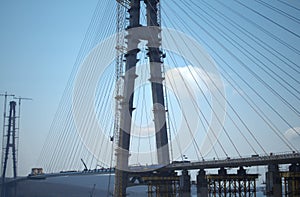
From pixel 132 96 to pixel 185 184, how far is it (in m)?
10.9

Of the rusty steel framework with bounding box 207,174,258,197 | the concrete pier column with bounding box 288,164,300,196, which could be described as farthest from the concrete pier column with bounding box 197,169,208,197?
the concrete pier column with bounding box 288,164,300,196

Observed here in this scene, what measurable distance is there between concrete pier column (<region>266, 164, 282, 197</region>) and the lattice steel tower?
39.3 feet

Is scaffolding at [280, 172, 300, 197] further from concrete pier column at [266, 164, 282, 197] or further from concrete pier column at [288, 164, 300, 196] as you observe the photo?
concrete pier column at [266, 164, 282, 197]

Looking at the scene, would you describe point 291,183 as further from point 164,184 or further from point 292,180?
point 164,184

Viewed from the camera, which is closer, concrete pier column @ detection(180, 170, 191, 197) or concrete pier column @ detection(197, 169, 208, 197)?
concrete pier column @ detection(197, 169, 208, 197)

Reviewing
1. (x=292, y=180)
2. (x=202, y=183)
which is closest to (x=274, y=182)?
(x=292, y=180)

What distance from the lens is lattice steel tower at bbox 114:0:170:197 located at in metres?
47.6

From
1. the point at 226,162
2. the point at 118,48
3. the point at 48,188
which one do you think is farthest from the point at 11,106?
the point at 226,162

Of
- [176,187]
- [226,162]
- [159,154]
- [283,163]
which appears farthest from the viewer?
[176,187]

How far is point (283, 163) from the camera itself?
37875 mm

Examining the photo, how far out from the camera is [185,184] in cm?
4803

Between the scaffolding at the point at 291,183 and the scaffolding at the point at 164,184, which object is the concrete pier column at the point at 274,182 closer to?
the scaffolding at the point at 291,183

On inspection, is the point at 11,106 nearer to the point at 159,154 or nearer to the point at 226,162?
the point at 159,154

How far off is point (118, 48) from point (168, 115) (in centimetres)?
953
